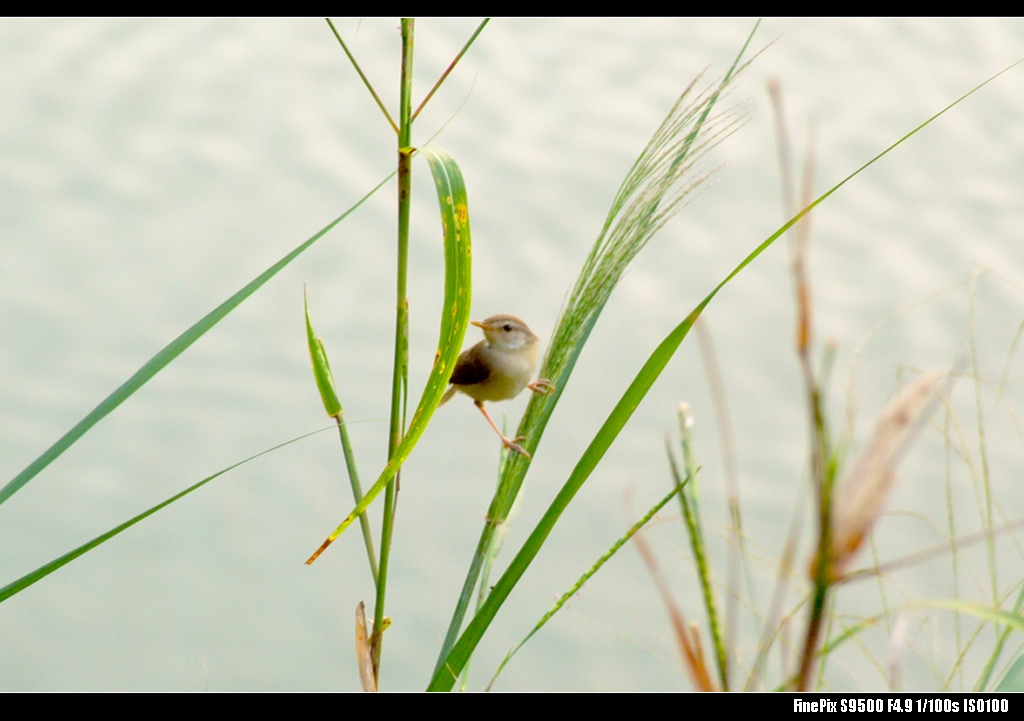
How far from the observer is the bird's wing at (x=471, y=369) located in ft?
7.45

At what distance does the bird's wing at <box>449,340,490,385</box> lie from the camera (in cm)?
227

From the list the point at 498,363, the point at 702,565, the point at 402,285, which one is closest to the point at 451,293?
the point at 402,285

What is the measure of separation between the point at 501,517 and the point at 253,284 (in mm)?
358

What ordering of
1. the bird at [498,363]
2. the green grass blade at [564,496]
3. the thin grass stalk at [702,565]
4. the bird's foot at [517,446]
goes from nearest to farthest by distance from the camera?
the thin grass stalk at [702,565] < the green grass blade at [564,496] < the bird's foot at [517,446] < the bird at [498,363]

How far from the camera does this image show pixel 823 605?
308mm

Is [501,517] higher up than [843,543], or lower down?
lower down

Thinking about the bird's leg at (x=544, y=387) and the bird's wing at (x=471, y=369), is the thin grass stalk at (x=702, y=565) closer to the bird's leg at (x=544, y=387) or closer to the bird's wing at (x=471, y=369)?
the bird's leg at (x=544, y=387)

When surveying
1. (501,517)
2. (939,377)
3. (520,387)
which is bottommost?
(520,387)

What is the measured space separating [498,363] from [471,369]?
0.08m

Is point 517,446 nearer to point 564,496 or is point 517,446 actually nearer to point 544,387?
point 544,387

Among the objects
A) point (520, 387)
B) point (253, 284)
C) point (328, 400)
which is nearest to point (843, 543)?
point (253, 284)

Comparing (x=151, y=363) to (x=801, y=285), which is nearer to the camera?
(x=801, y=285)

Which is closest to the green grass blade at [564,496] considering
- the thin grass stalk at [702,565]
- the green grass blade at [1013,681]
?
the thin grass stalk at [702,565]

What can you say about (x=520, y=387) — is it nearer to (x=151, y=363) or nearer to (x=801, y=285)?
(x=151, y=363)
